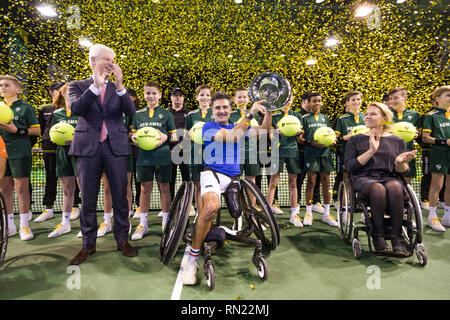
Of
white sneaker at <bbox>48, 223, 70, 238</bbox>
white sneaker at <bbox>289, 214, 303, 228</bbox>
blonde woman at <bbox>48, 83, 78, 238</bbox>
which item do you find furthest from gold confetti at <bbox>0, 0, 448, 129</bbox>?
white sneaker at <bbox>48, 223, 70, 238</bbox>

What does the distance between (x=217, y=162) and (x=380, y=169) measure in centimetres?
197

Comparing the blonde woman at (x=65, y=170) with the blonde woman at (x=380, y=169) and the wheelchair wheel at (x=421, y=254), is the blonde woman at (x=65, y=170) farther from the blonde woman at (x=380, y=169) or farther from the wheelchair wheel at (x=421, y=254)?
the wheelchair wheel at (x=421, y=254)

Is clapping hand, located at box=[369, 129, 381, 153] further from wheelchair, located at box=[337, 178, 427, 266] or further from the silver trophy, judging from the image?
the silver trophy

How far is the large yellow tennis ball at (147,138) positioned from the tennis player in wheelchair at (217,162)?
1049mm

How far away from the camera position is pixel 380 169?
300 centimetres

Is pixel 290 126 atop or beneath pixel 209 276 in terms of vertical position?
atop

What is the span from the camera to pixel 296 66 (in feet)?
23.8

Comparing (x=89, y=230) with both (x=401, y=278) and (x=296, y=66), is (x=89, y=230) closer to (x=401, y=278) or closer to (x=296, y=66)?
(x=401, y=278)

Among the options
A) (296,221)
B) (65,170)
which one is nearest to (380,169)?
(296,221)

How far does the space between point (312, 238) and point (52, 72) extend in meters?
7.99

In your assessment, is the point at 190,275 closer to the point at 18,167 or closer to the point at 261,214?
the point at 261,214

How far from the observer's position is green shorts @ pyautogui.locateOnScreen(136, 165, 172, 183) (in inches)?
144

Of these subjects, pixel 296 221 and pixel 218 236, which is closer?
pixel 218 236

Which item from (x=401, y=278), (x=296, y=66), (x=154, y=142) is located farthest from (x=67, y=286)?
(x=296, y=66)
